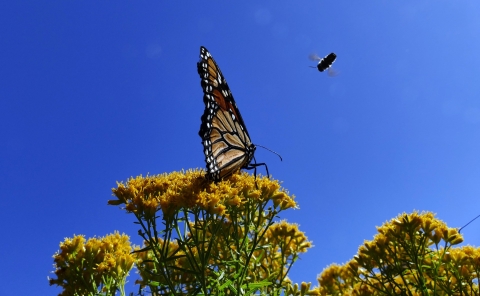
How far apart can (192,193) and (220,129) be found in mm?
1396

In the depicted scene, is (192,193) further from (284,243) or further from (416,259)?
(416,259)

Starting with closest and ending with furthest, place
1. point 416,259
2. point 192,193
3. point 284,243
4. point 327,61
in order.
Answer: point 192,193, point 416,259, point 284,243, point 327,61

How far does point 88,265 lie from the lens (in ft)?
13.2

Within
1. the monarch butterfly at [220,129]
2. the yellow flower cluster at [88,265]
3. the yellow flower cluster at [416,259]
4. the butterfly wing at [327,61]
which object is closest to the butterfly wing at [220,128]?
the monarch butterfly at [220,129]

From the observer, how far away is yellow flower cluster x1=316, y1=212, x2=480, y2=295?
157 inches

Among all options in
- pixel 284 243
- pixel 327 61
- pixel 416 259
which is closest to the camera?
pixel 416 259

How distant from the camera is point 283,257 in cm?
452

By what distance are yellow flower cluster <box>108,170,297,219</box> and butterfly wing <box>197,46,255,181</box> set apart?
220 millimetres

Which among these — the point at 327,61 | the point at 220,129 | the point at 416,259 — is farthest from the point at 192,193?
the point at 327,61

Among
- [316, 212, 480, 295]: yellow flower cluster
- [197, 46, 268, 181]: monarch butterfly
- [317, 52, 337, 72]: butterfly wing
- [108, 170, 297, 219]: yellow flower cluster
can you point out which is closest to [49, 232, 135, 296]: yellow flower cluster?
[108, 170, 297, 219]: yellow flower cluster

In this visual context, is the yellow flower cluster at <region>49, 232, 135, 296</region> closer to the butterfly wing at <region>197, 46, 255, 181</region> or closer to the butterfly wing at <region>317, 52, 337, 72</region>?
the butterfly wing at <region>197, 46, 255, 181</region>

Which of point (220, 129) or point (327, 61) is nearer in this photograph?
point (220, 129)

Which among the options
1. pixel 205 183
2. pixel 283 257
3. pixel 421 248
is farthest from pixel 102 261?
pixel 421 248

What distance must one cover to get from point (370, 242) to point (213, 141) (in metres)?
2.20
